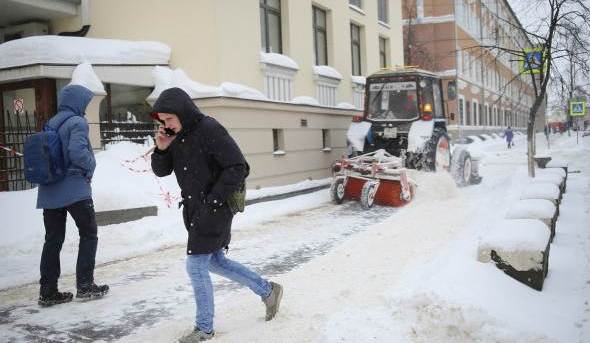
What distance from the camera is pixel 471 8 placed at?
132 feet

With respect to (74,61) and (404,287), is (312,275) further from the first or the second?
(74,61)

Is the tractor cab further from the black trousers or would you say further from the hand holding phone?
the hand holding phone

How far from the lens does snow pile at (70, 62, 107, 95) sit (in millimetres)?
9695

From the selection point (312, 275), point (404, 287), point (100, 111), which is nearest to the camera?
point (404, 287)

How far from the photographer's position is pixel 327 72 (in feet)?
51.4

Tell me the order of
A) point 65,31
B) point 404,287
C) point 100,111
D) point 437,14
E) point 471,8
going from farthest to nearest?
1. point 471,8
2. point 437,14
3. point 65,31
4. point 100,111
5. point 404,287

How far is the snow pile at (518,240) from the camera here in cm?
A: 451

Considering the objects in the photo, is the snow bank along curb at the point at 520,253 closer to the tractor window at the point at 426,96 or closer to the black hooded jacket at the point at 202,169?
the black hooded jacket at the point at 202,169

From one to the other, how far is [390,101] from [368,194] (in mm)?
3329

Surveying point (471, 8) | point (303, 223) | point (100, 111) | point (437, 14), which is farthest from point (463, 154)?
point (471, 8)

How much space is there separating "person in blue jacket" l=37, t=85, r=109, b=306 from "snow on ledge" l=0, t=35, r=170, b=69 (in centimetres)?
574

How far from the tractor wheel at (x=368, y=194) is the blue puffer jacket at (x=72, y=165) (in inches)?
250

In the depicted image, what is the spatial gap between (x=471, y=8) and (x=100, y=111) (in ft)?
117

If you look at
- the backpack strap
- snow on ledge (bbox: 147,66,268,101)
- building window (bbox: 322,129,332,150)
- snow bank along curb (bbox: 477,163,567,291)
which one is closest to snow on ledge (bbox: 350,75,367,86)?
building window (bbox: 322,129,332,150)
